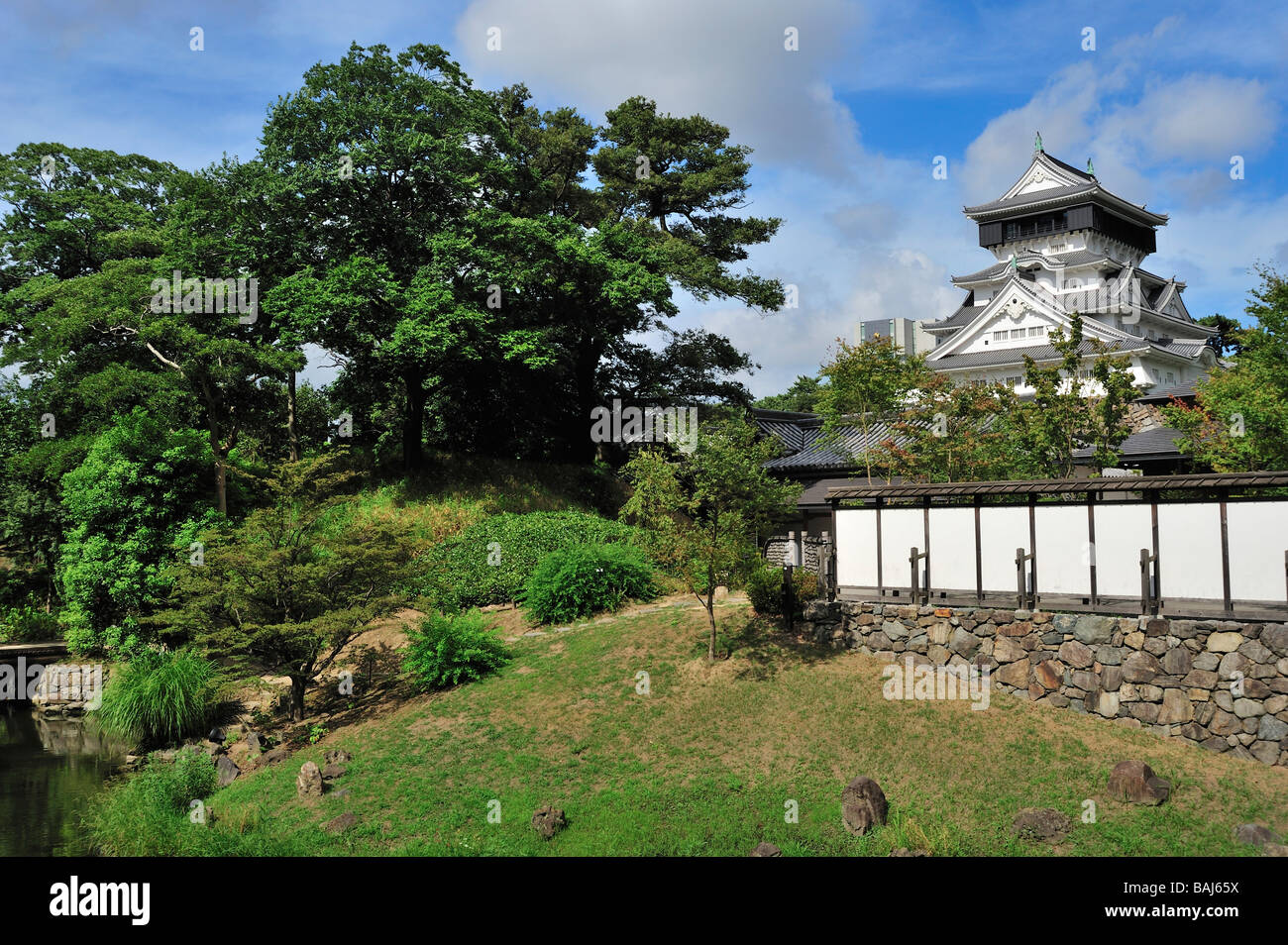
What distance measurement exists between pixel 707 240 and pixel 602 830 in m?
26.3

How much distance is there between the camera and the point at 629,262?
2878cm

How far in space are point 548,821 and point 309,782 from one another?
14.6ft

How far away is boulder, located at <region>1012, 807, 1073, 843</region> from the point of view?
10.6 metres

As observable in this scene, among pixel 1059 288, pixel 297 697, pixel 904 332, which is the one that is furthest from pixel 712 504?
pixel 904 332

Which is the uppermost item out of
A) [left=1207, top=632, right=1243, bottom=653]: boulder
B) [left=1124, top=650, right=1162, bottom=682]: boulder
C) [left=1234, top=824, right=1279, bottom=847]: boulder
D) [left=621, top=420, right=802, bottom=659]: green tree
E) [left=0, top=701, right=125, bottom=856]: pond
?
[left=621, top=420, right=802, bottom=659]: green tree

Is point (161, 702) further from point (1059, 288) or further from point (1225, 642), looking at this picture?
point (1059, 288)

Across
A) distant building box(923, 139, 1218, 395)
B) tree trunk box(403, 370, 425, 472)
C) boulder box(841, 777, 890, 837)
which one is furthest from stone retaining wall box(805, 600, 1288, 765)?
distant building box(923, 139, 1218, 395)

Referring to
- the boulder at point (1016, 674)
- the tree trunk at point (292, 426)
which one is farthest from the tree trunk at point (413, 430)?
the boulder at point (1016, 674)

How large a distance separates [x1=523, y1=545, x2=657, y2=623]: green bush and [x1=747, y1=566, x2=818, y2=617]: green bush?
3985 millimetres

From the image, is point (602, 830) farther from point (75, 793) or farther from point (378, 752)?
point (75, 793)

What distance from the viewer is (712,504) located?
53.4 feet

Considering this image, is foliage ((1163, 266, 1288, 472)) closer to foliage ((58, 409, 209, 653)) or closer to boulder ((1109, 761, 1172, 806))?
boulder ((1109, 761, 1172, 806))

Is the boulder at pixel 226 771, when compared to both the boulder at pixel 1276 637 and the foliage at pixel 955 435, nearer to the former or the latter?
the foliage at pixel 955 435

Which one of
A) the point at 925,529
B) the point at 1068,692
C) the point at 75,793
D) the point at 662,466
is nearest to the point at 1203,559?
the point at 1068,692
